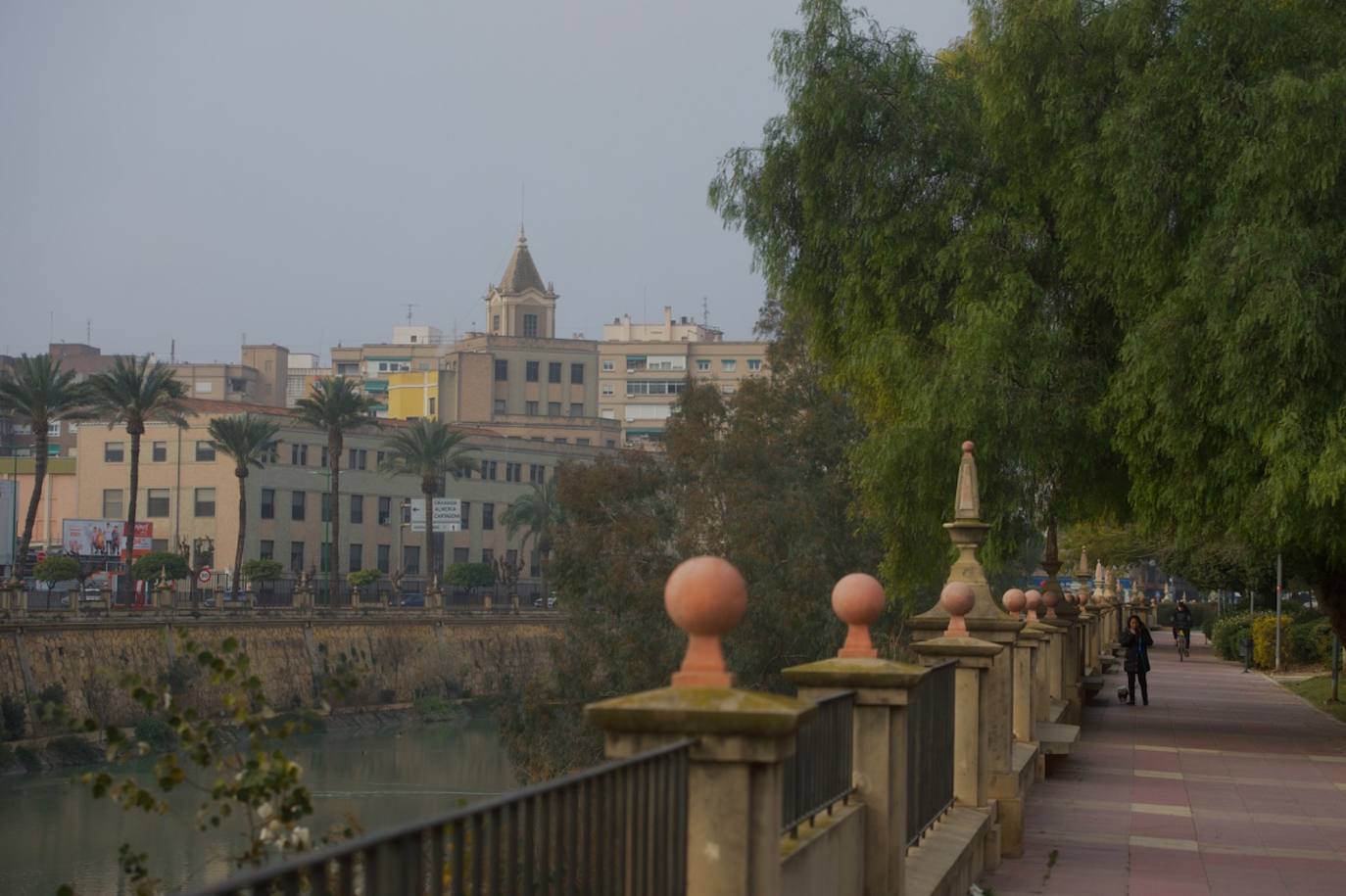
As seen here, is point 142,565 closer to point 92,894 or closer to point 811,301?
point 92,894

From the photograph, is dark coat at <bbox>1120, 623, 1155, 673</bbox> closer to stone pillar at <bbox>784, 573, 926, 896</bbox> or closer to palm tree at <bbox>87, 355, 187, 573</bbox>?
stone pillar at <bbox>784, 573, 926, 896</bbox>

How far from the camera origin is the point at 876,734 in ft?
25.2

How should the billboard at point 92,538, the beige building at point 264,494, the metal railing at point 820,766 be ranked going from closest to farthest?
the metal railing at point 820,766, the billboard at point 92,538, the beige building at point 264,494

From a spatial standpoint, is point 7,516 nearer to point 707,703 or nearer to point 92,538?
point 92,538

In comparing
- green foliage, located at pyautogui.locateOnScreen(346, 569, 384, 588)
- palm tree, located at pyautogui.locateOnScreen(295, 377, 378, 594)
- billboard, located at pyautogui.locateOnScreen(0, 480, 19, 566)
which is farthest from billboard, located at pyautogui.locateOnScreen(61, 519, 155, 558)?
palm tree, located at pyautogui.locateOnScreen(295, 377, 378, 594)

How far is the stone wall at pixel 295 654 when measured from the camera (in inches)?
2137

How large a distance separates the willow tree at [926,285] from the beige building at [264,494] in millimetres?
63573

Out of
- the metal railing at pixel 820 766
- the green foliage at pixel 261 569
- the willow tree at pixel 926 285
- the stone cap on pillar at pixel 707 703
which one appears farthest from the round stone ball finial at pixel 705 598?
the green foliage at pixel 261 569

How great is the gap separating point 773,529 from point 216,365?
98898 millimetres

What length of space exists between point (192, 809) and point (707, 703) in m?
41.3

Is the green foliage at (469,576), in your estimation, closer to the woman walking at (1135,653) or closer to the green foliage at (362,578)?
the green foliage at (362,578)

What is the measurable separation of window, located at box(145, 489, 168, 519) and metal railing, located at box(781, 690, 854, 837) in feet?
283

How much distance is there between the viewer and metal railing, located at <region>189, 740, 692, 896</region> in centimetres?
327

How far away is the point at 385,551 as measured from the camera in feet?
322
